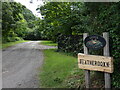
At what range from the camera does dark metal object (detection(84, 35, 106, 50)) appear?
2854 millimetres

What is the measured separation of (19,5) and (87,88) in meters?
10.8

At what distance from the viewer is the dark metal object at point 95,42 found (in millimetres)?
2854

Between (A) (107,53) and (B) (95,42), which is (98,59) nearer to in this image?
(A) (107,53)

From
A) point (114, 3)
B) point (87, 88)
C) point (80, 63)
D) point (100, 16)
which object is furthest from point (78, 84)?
point (114, 3)

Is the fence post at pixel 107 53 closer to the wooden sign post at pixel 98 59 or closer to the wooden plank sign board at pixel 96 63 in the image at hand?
the wooden sign post at pixel 98 59

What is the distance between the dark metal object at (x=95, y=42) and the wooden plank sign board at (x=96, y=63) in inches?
9.5

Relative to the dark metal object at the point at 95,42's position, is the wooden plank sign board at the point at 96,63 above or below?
below

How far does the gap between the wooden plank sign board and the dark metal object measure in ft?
0.79

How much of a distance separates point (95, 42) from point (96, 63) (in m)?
0.50

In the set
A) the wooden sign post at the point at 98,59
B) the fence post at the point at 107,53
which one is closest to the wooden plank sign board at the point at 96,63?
the wooden sign post at the point at 98,59

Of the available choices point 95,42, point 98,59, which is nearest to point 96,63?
point 98,59

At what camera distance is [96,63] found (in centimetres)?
296

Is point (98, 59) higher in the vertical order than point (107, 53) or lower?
lower

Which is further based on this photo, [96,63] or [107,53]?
[96,63]
